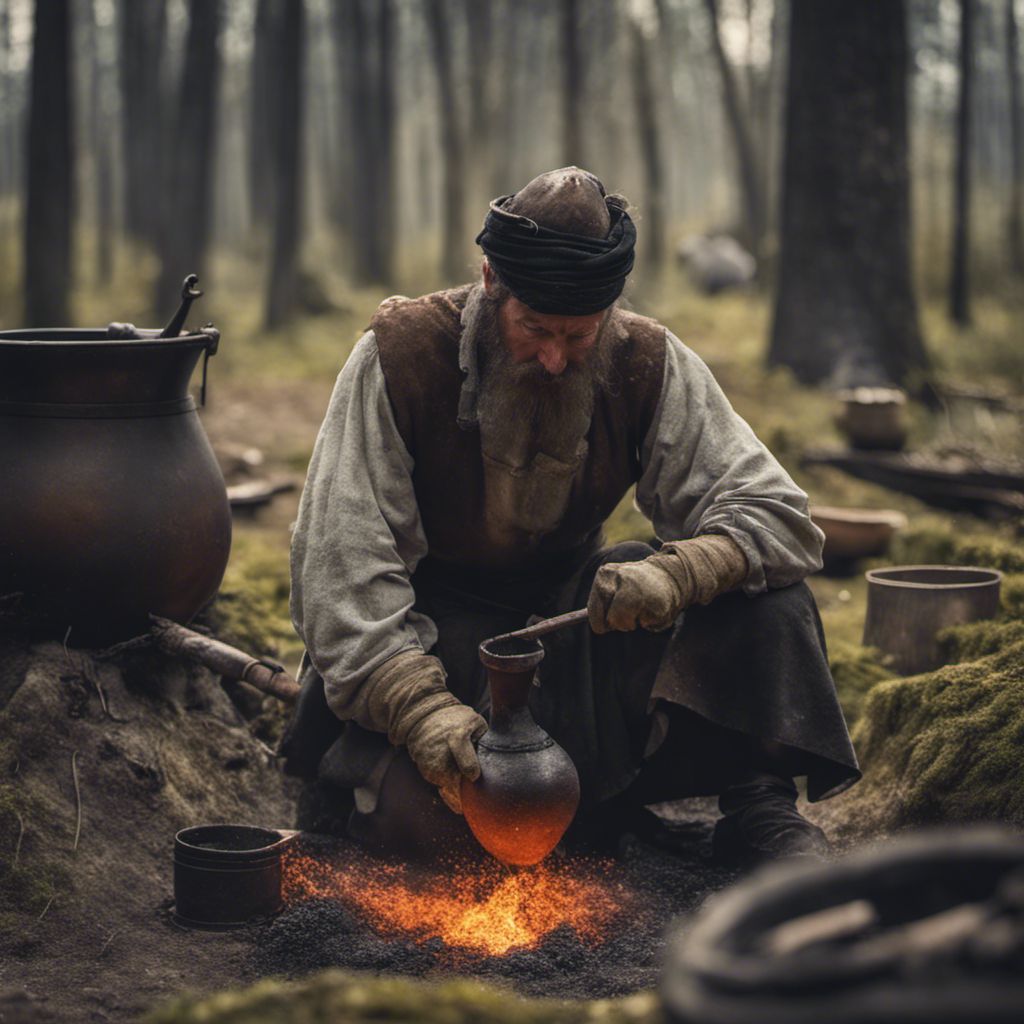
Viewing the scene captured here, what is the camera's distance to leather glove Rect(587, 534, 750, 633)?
3105mm

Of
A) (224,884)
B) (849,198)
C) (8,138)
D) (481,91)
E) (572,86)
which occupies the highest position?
(8,138)

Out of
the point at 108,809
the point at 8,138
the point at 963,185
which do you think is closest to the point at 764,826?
the point at 108,809

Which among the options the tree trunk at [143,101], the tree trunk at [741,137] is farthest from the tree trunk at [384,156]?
the tree trunk at [741,137]

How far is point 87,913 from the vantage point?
10.5 ft

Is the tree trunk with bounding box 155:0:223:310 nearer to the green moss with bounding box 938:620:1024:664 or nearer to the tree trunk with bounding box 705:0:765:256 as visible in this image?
the tree trunk with bounding box 705:0:765:256

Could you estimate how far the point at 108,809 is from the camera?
11.6 feet

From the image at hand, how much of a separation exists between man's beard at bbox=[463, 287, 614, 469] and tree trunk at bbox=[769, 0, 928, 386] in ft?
22.3

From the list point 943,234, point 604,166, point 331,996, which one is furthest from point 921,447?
point 604,166

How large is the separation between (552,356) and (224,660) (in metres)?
1.23

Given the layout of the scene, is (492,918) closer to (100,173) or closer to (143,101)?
(143,101)

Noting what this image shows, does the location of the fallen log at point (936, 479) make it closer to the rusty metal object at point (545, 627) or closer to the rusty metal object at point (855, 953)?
the rusty metal object at point (545, 627)

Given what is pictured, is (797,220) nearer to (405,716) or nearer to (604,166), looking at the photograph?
(405,716)

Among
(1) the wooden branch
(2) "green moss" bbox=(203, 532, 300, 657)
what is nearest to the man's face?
(1) the wooden branch

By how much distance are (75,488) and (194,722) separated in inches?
29.7
